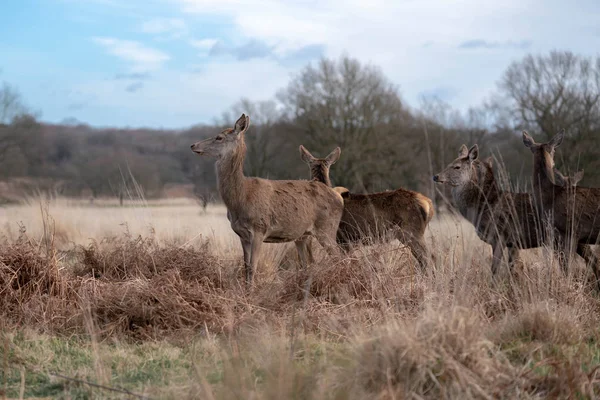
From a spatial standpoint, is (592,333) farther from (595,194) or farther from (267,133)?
(267,133)

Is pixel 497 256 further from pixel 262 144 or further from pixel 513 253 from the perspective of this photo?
pixel 262 144

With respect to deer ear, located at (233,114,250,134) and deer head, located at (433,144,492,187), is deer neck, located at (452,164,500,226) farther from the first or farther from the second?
deer ear, located at (233,114,250,134)

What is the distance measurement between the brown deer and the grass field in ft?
1.77

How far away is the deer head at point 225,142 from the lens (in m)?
10.0

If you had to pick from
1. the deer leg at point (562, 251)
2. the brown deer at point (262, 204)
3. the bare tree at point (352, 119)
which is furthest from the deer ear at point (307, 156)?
the bare tree at point (352, 119)

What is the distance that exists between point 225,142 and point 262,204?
1050 millimetres

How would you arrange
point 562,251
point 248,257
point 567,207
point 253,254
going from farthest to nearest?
point 248,257 → point 253,254 → point 567,207 → point 562,251

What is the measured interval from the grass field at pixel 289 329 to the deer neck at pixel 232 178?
0.76 meters

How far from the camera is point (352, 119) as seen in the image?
39.6 meters

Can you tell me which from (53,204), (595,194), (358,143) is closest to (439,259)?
(595,194)

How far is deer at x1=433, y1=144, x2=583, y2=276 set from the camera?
10.0 m

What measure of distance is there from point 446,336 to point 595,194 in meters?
5.62

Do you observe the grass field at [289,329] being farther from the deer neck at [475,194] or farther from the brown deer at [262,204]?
the deer neck at [475,194]

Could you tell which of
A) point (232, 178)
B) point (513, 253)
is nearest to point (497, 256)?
point (513, 253)
